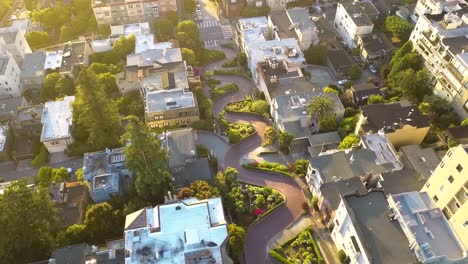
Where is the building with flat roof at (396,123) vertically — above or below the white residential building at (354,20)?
below

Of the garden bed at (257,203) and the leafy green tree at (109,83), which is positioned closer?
the garden bed at (257,203)

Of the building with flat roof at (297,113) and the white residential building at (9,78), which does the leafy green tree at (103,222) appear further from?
the white residential building at (9,78)

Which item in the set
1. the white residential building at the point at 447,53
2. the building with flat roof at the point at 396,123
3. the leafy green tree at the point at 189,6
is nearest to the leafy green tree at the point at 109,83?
the leafy green tree at the point at 189,6

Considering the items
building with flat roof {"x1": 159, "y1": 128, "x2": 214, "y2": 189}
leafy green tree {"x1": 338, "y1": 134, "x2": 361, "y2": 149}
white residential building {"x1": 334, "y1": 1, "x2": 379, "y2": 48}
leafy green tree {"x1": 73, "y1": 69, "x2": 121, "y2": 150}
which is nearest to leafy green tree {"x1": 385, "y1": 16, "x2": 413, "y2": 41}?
white residential building {"x1": 334, "y1": 1, "x2": 379, "y2": 48}

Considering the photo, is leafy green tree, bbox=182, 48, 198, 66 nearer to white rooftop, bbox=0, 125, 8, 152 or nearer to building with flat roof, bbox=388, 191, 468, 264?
white rooftop, bbox=0, 125, 8, 152

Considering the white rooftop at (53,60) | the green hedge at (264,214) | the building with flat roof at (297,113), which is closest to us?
the green hedge at (264,214)

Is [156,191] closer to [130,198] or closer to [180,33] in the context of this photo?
[130,198]

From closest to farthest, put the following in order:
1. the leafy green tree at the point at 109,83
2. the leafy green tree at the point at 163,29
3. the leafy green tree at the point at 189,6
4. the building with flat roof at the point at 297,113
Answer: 1. the building with flat roof at the point at 297,113
2. the leafy green tree at the point at 109,83
3. the leafy green tree at the point at 163,29
4. the leafy green tree at the point at 189,6
